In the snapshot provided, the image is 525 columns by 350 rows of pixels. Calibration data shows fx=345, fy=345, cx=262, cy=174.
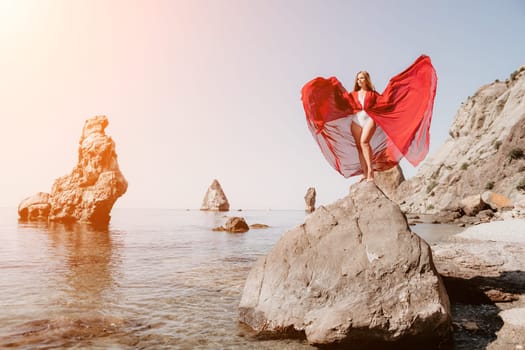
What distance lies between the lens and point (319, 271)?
22.1 feet

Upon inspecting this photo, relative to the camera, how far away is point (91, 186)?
174ft

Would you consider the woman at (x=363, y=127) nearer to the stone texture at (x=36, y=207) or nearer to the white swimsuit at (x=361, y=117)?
the white swimsuit at (x=361, y=117)

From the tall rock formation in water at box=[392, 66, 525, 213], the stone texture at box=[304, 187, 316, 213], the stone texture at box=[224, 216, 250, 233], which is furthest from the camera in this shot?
the stone texture at box=[304, 187, 316, 213]

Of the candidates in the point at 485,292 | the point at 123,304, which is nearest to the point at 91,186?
the point at 123,304

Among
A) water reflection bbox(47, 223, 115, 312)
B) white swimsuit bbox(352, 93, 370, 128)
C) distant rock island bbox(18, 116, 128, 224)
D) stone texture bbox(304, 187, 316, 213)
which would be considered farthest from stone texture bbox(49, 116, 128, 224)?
stone texture bbox(304, 187, 316, 213)

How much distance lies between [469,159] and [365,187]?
6070 centimetres

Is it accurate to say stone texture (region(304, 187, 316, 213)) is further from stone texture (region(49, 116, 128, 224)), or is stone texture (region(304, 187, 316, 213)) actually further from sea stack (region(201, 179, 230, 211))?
stone texture (region(49, 116, 128, 224))

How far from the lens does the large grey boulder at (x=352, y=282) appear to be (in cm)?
555

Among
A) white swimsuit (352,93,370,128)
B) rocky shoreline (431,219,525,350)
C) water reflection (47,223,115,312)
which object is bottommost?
water reflection (47,223,115,312)

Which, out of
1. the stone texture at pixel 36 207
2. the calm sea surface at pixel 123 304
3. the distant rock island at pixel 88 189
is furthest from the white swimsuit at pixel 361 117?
the stone texture at pixel 36 207

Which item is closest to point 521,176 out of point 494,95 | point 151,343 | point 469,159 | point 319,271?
point 469,159

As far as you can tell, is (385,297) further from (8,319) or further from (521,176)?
(521,176)

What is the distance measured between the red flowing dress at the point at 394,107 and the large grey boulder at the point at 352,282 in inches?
65.0

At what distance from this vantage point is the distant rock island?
51.3 metres
